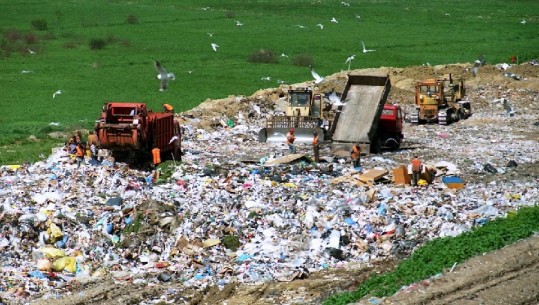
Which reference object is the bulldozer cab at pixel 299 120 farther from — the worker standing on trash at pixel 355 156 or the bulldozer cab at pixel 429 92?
the bulldozer cab at pixel 429 92

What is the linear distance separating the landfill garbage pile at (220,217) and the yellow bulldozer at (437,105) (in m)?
8.81

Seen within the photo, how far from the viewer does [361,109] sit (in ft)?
87.1

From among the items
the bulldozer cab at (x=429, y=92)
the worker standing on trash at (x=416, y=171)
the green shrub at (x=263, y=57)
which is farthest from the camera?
the green shrub at (x=263, y=57)

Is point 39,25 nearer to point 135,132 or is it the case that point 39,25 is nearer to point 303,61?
point 303,61

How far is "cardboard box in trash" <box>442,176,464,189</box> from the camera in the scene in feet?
66.7

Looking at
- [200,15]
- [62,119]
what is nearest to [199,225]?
[62,119]

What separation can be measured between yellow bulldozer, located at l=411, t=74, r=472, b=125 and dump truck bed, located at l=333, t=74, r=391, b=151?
6.39m

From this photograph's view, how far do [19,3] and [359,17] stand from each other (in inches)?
1072

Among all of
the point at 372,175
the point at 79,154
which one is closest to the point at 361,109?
the point at 372,175

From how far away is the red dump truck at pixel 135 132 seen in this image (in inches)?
872

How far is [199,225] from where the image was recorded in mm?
17422

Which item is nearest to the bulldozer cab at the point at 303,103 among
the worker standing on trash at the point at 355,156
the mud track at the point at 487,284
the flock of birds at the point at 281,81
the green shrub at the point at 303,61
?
the flock of birds at the point at 281,81

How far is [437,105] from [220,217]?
55.0 feet

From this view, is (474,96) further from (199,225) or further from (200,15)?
(200,15)
